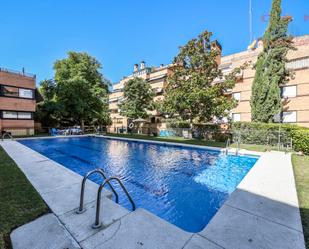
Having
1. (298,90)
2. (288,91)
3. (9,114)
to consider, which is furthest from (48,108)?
(298,90)

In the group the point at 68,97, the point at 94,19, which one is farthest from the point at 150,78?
the point at 94,19

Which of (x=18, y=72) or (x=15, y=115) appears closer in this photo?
(x=15, y=115)

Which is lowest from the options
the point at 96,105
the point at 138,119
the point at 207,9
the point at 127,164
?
the point at 127,164

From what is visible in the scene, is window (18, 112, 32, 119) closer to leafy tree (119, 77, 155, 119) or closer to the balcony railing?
the balcony railing

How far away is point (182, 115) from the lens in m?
17.5

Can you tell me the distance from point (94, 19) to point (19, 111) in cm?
1454

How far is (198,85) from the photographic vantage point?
51.9ft

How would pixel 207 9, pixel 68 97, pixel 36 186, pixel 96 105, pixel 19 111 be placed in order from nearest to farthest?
pixel 36 186 → pixel 207 9 → pixel 19 111 → pixel 68 97 → pixel 96 105

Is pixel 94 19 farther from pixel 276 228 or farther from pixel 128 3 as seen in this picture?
pixel 276 228

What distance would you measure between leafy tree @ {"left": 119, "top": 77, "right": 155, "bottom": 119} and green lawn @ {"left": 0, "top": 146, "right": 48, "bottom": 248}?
63.7 feet

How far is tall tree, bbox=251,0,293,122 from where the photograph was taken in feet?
49.4

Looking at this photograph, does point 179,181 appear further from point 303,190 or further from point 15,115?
point 15,115

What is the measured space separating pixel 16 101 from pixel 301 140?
27.7 m

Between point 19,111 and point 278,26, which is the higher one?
point 278,26
